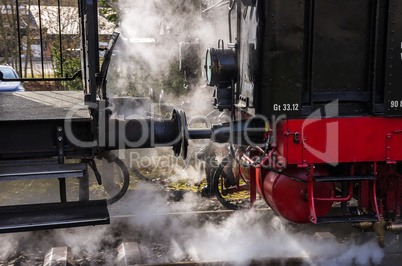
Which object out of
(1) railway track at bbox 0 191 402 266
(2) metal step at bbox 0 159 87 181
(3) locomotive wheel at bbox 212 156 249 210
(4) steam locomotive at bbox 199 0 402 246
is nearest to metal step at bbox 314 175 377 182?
(4) steam locomotive at bbox 199 0 402 246

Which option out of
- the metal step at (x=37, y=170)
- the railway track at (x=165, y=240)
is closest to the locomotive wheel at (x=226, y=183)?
the railway track at (x=165, y=240)

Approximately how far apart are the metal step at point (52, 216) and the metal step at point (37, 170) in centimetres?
29

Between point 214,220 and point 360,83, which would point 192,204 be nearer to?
point 214,220

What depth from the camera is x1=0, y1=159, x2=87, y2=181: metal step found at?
10.2ft

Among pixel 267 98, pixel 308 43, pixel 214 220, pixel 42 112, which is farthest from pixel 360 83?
pixel 42 112

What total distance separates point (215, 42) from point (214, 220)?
207 cm

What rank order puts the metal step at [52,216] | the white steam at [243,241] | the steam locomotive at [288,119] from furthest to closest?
the white steam at [243,241]
the steam locomotive at [288,119]
the metal step at [52,216]

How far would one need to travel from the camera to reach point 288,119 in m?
3.48

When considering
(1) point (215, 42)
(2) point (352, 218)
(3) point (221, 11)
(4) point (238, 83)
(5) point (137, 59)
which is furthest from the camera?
(5) point (137, 59)

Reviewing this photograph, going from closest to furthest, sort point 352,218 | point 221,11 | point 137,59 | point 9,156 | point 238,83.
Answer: point 9,156
point 352,218
point 238,83
point 221,11
point 137,59

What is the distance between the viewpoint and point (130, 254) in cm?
412

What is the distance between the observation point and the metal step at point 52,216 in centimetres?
307

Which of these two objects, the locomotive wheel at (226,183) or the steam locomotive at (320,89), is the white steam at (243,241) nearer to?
the locomotive wheel at (226,183)

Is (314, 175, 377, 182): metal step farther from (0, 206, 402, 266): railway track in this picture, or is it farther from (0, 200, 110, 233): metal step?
(0, 200, 110, 233): metal step
